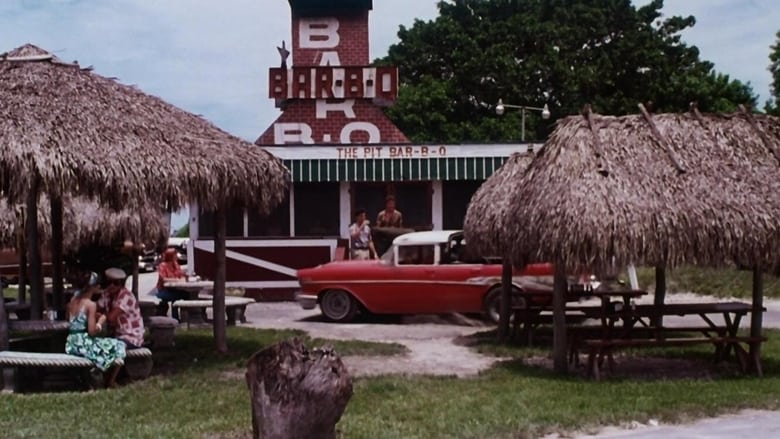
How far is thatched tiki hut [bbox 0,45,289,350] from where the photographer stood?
11383mm

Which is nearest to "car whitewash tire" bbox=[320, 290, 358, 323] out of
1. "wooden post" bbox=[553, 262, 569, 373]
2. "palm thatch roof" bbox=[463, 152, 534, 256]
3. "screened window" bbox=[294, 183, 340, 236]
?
"palm thatch roof" bbox=[463, 152, 534, 256]

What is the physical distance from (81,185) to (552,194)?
5.25 m

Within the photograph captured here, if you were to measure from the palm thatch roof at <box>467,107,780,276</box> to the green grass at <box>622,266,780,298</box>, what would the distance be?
11.4m

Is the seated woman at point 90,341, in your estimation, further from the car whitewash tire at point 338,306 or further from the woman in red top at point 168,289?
the car whitewash tire at point 338,306

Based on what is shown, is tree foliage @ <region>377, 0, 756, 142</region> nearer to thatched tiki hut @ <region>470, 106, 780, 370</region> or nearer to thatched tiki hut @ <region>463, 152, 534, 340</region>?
thatched tiki hut @ <region>463, 152, 534, 340</region>

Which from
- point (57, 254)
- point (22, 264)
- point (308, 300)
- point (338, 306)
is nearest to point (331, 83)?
point (308, 300)

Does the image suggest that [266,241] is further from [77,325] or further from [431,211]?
[77,325]

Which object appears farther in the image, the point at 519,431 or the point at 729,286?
the point at 729,286

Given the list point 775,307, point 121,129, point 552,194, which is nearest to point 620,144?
point 552,194

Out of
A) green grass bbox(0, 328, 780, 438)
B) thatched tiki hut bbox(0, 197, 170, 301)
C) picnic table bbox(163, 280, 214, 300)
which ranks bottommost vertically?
green grass bbox(0, 328, 780, 438)

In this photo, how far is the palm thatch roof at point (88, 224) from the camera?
1856 centimetres

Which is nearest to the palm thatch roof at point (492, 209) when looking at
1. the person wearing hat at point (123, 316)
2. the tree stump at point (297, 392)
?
the person wearing hat at point (123, 316)

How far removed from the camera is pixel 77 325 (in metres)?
11.1

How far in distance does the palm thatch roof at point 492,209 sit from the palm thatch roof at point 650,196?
6.72 ft
